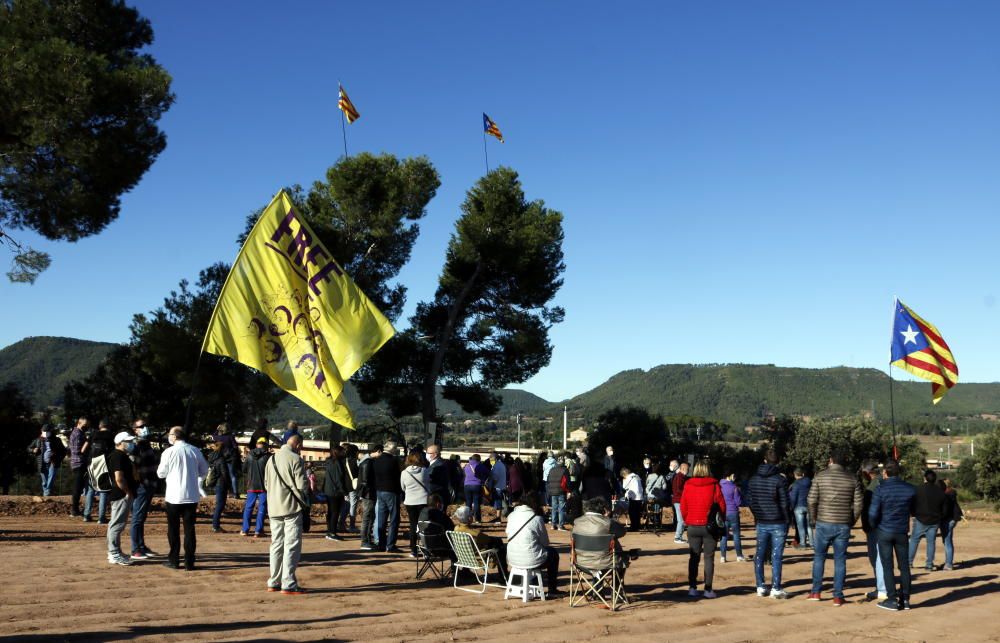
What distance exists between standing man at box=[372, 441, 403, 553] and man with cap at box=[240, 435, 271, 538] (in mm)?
1951

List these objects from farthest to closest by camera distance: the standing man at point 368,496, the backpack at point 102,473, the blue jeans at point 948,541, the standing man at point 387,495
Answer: the blue jeans at point 948,541, the standing man at point 368,496, the standing man at point 387,495, the backpack at point 102,473

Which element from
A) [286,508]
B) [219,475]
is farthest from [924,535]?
[219,475]

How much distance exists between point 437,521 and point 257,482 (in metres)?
4.15

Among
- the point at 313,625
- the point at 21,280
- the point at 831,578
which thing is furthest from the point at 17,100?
the point at 831,578

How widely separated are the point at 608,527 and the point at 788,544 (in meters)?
8.63

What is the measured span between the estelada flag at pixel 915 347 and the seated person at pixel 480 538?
10873 millimetres

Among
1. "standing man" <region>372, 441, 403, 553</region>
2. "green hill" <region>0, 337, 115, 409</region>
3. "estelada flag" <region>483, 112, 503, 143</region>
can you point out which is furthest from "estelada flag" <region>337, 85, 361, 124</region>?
"green hill" <region>0, 337, 115, 409</region>

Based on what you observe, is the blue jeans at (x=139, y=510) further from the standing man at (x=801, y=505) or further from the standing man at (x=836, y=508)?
the standing man at (x=801, y=505)

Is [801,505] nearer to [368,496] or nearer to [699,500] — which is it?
[699,500]

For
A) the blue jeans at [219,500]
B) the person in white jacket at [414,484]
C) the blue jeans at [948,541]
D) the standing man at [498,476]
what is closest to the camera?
the person in white jacket at [414,484]

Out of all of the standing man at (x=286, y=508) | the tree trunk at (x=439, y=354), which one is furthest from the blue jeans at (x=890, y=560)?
the tree trunk at (x=439, y=354)

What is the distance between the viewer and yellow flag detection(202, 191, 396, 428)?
10047 mm

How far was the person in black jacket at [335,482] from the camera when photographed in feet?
48.0

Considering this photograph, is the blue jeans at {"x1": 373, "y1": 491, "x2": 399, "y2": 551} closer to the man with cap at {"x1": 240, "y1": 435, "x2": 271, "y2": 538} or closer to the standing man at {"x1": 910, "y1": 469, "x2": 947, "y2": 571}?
the man with cap at {"x1": 240, "y1": 435, "x2": 271, "y2": 538}
